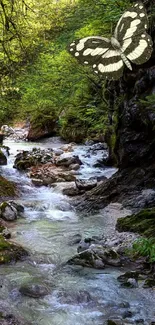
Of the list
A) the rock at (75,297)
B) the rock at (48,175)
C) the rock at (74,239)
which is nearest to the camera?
the rock at (75,297)

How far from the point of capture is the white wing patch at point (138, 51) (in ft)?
3.89

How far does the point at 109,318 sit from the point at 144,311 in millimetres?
459

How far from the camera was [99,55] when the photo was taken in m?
1.41

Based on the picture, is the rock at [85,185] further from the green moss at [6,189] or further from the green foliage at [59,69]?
the green foliage at [59,69]

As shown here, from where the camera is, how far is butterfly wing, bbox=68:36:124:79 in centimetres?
130

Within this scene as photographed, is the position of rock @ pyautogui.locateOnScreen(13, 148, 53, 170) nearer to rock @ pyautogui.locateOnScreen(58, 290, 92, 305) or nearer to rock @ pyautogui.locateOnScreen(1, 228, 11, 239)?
rock @ pyautogui.locateOnScreen(1, 228, 11, 239)

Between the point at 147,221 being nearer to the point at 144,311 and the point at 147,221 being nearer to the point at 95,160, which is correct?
the point at 144,311

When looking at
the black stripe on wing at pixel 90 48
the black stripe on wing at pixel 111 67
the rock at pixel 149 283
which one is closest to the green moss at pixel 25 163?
the rock at pixel 149 283

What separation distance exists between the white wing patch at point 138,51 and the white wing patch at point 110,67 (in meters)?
0.06

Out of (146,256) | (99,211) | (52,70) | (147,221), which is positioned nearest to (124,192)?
(99,211)

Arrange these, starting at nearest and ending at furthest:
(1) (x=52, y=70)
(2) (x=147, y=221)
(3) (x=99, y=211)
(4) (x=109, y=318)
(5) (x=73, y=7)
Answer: (4) (x=109, y=318) → (2) (x=147, y=221) → (5) (x=73, y=7) → (3) (x=99, y=211) → (1) (x=52, y=70)

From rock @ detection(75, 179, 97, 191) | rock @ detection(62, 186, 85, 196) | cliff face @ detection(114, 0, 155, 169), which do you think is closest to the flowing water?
cliff face @ detection(114, 0, 155, 169)

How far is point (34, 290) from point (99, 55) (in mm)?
3806

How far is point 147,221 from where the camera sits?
22.3 feet
